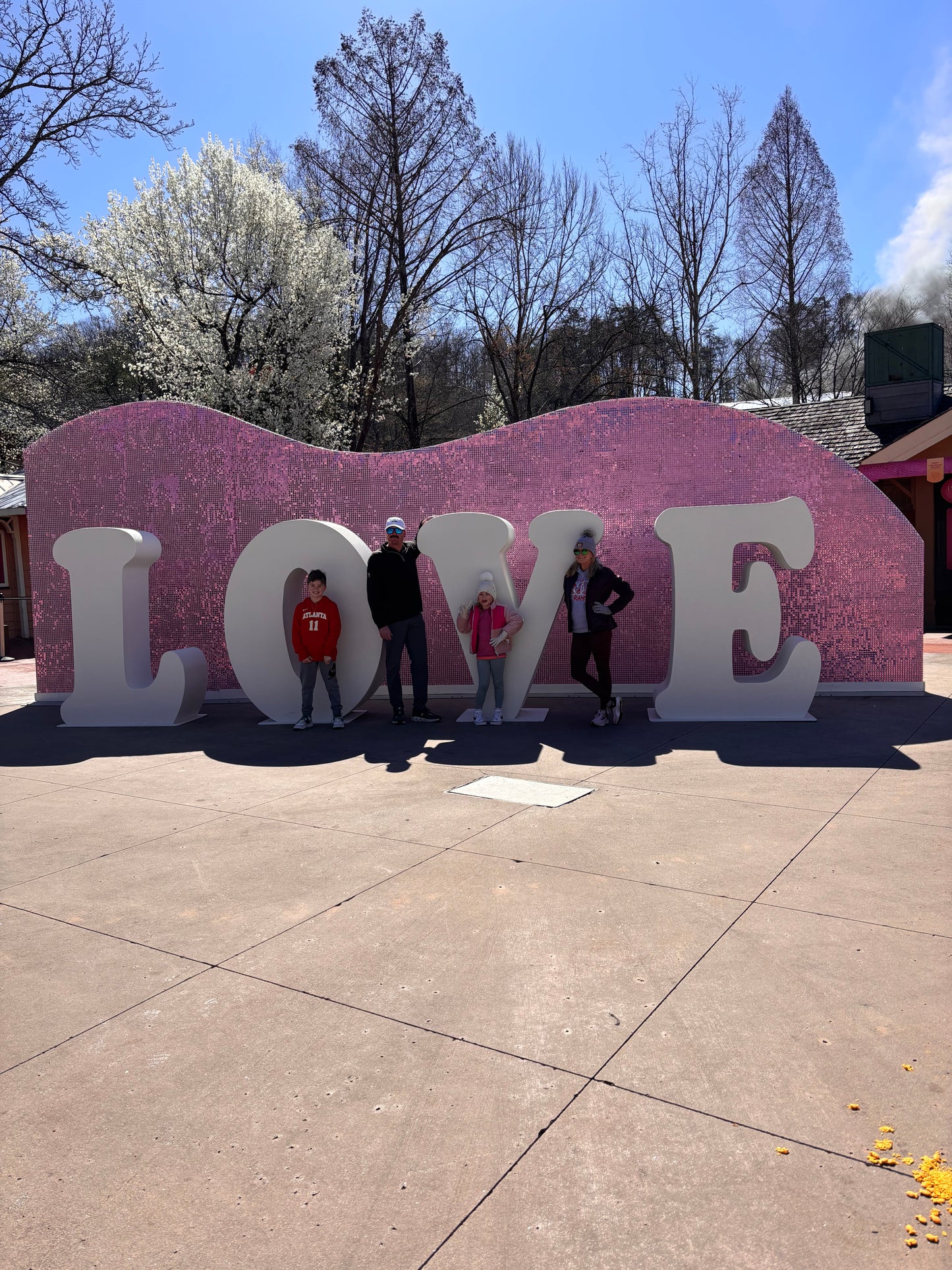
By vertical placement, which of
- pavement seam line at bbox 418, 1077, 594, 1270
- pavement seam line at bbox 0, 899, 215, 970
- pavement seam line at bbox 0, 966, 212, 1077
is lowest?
pavement seam line at bbox 418, 1077, 594, 1270

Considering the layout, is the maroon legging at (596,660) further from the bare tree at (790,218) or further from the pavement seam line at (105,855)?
the bare tree at (790,218)

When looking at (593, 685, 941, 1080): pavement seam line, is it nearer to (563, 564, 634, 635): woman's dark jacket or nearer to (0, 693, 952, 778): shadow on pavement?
(0, 693, 952, 778): shadow on pavement

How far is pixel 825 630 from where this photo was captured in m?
9.80

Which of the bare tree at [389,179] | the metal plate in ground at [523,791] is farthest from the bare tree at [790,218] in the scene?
the metal plate in ground at [523,791]

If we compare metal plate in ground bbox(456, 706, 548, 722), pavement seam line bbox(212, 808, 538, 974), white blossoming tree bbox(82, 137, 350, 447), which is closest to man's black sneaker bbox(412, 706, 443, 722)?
metal plate in ground bbox(456, 706, 548, 722)

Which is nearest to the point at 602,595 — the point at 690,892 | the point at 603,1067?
the point at 690,892

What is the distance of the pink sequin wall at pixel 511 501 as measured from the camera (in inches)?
383

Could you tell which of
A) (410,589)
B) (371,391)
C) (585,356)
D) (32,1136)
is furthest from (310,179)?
(32,1136)

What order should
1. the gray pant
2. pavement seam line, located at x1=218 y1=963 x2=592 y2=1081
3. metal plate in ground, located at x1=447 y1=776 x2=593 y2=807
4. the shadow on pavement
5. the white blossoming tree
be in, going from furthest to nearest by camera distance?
the white blossoming tree
the gray pant
the shadow on pavement
metal plate in ground, located at x1=447 y1=776 x2=593 y2=807
pavement seam line, located at x1=218 y1=963 x2=592 y2=1081

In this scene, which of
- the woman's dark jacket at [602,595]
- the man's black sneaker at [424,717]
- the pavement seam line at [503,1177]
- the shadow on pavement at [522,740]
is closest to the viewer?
the pavement seam line at [503,1177]

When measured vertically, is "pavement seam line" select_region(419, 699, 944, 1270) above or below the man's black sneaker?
below

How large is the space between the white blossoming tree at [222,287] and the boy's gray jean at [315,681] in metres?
15.2

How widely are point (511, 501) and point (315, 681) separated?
3.06m

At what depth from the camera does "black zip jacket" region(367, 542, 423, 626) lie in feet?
28.0
